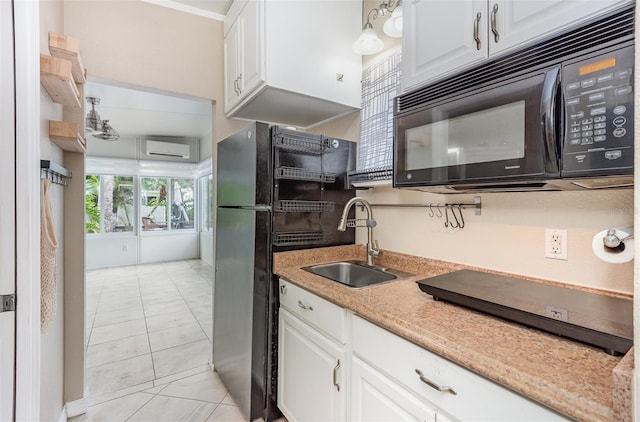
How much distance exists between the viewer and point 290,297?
163 centimetres

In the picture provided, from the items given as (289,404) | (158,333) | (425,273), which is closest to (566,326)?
(425,273)

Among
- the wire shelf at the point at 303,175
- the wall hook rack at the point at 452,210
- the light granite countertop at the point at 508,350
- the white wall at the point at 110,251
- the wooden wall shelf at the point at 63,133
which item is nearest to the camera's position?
the light granite countertop at the point at 508,350

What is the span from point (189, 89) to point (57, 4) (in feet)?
2.59

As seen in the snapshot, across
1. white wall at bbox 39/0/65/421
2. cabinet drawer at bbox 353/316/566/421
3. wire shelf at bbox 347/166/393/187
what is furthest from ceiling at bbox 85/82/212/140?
cabinet drawer at bbox 353/316/566/421

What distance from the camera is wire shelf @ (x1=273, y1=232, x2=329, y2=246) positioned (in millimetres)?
1754

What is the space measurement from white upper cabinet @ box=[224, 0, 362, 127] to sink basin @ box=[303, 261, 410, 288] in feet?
3.44

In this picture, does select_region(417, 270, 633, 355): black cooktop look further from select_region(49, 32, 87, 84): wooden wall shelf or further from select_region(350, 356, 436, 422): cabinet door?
select_region(49, 32, 87, 84): wooden wall shelf

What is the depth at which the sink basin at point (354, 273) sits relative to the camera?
5.78 feet

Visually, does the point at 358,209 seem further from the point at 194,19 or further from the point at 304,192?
the point at 194,19

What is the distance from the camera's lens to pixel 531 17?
1.00m

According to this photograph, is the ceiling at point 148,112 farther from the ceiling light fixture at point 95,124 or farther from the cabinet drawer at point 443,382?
the cabinet drawer at point 443,382

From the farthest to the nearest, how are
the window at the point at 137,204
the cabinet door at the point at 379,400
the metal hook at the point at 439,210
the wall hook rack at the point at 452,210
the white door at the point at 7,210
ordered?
1. the window at the point at 137,204
2. the metal hook at the point at 439,210
3. the wall hook rack at the point at 452,210
4. the white door at the point at 7,210
5. the cabinet door at the point at 379,400

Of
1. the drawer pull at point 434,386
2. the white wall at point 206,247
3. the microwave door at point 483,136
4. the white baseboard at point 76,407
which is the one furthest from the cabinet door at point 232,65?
the white wall at point 206,247

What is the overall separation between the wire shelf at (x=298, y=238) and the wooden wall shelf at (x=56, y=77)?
3.79 ft
